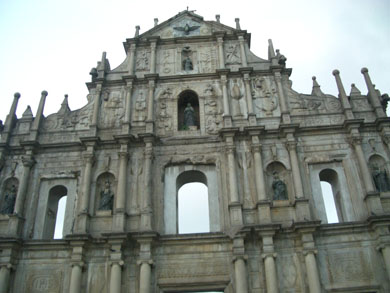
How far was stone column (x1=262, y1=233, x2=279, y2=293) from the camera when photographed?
12.2m

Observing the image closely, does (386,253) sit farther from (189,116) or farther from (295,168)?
(189,116)

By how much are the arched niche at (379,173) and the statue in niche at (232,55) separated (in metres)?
6.84

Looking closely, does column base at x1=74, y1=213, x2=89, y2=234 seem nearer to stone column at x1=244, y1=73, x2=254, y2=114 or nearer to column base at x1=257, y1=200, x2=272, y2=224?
column base at x1=257, y1=200, x2=272, y2=224

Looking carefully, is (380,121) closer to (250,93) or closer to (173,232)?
(250,93)

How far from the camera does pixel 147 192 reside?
47.0 feet

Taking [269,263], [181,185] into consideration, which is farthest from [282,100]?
[269,263]

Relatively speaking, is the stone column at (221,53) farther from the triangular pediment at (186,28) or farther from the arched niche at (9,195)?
the arched niche at (9,195)

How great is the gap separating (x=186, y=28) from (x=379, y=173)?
10.4 meters

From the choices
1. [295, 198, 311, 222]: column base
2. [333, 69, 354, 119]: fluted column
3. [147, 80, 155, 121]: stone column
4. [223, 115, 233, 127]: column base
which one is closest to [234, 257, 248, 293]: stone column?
[295, 198, 311, 222]: column base

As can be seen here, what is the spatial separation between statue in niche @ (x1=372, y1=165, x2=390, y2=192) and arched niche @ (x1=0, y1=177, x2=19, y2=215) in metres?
12.4

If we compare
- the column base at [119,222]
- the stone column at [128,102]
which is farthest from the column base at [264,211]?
the stone column at [128,102]

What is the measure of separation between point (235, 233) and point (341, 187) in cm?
428

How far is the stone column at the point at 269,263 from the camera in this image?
482 inches

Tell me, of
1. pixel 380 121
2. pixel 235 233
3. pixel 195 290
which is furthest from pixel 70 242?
pixel 380 121
